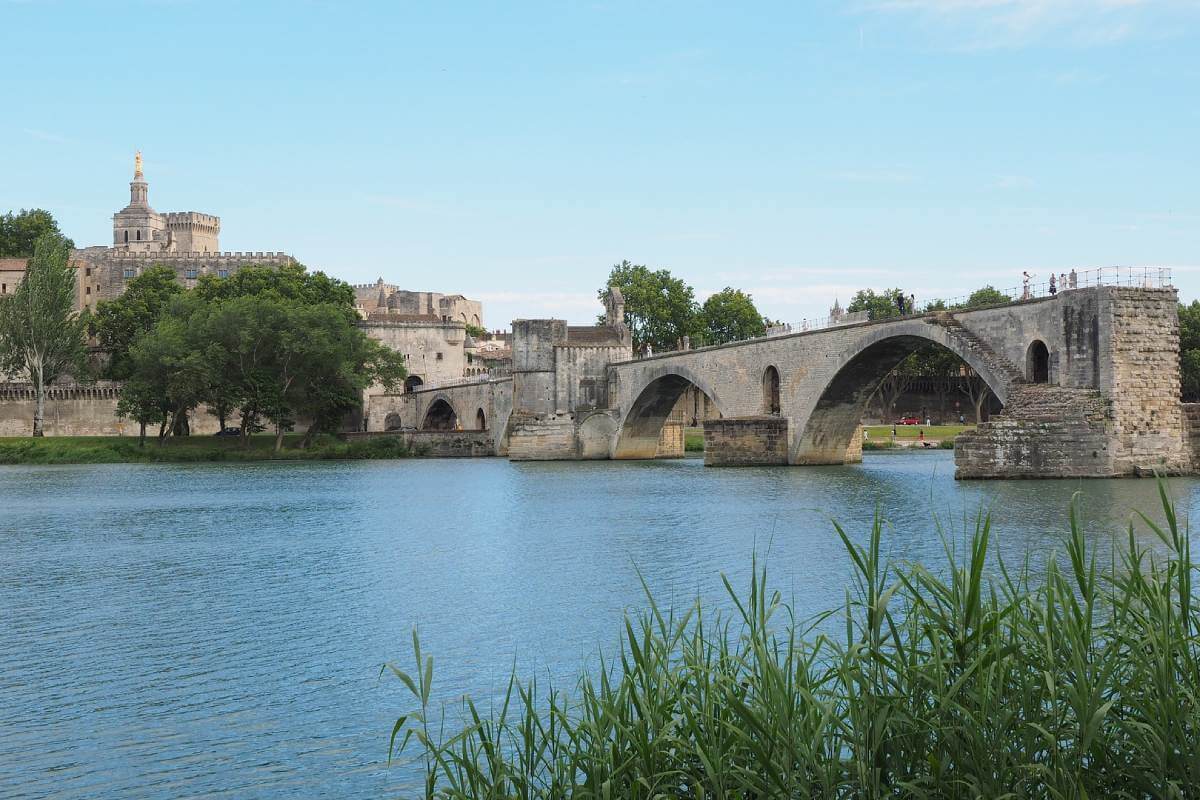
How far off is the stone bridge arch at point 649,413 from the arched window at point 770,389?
7753 mm

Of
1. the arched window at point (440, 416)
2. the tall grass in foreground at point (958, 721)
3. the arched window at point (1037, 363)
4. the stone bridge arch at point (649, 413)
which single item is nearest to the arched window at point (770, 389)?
the stone bridge arch at point (649, 413)

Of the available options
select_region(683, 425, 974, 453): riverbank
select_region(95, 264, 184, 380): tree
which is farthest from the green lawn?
select_region(95, 264, 184, 380): tree

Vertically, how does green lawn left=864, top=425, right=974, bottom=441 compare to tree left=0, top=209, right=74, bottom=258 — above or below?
below

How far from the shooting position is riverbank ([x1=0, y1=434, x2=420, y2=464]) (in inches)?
2576

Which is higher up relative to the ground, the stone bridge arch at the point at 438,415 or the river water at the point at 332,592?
the stone bridge arch at the point at 438,415

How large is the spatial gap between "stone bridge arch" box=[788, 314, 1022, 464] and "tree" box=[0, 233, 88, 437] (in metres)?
44.9

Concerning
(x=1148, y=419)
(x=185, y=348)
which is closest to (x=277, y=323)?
(x=185, y=348)

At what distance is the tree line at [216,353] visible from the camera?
202 feet

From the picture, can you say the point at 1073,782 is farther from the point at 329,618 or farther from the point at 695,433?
the point at 695,433

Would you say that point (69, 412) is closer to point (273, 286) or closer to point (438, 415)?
point (273, 286)

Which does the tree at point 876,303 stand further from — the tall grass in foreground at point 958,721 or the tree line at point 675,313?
the tall grass in foreground at point 958,721

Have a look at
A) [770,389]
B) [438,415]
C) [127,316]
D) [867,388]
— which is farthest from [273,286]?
[867,388]

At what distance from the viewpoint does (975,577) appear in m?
6.52

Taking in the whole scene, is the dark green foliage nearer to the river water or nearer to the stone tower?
the river water
